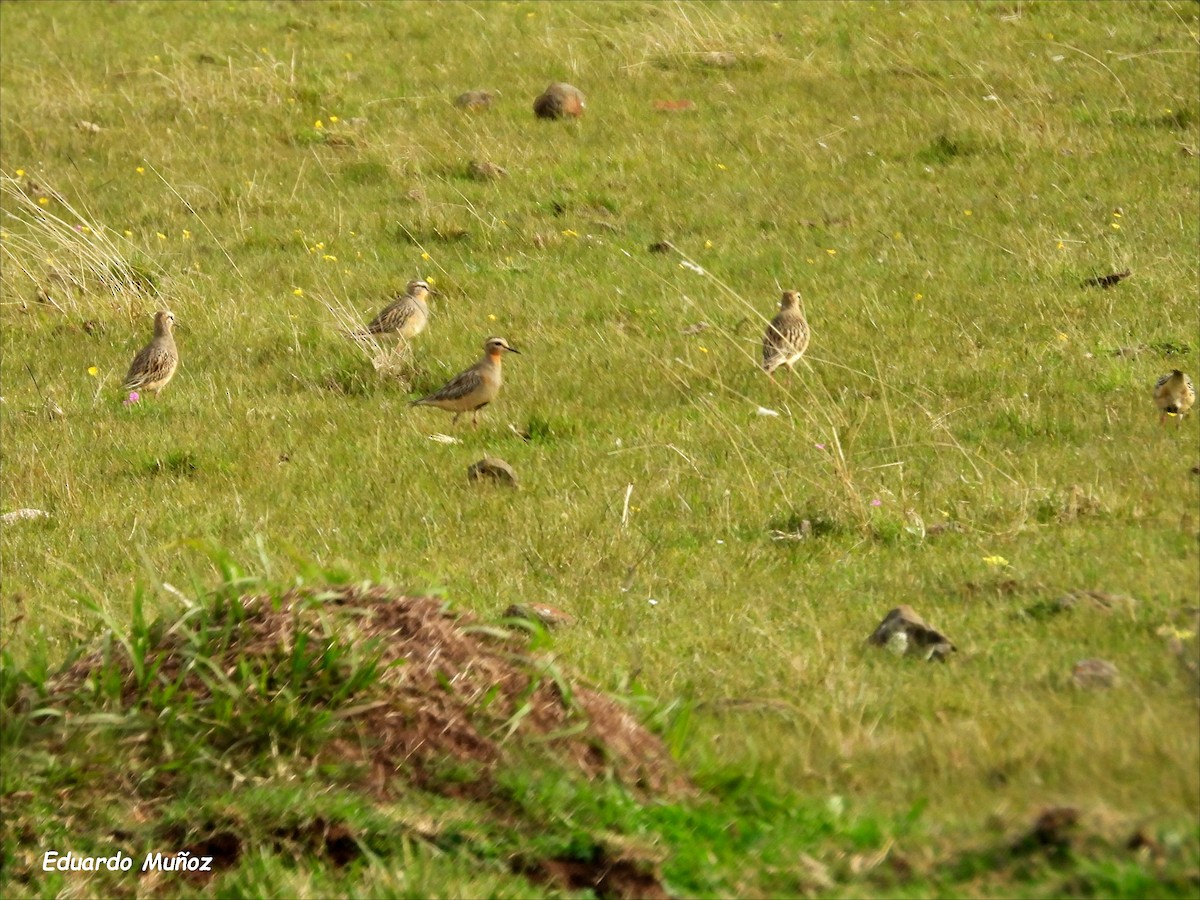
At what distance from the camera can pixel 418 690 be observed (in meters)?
5.46

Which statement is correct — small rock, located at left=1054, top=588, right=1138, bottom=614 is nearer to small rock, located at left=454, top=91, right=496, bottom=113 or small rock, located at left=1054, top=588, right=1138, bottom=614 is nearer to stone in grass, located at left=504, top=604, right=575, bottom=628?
stone in grass, located at left=504, top=604, right=575, bottom=628

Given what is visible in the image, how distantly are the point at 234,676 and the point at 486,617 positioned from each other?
1.31m

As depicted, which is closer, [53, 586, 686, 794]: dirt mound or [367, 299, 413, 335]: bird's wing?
[53, 586, 686, 794]: dirt mound

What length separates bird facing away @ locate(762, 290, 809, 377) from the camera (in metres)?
10.2

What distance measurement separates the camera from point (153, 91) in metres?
19.3

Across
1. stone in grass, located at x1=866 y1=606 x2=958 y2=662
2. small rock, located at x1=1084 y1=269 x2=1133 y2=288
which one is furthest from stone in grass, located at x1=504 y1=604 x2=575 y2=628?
small rock, located at x1=1084 y1=269 x2=1133 y2=288

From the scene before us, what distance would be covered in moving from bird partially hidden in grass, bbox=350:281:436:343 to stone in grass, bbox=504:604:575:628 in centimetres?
523

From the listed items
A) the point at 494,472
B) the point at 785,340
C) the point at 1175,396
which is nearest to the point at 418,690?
the point at 494,472

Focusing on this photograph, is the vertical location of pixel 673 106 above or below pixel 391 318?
below

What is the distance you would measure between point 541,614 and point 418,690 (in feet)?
3.97

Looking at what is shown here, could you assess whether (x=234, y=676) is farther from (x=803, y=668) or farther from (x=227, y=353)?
(x=227, y=353)

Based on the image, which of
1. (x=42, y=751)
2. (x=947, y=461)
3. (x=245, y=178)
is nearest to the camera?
(x=42, y=751)

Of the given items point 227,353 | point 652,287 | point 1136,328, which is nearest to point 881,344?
point 1136,328

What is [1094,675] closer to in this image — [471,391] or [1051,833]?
[1051,833]
